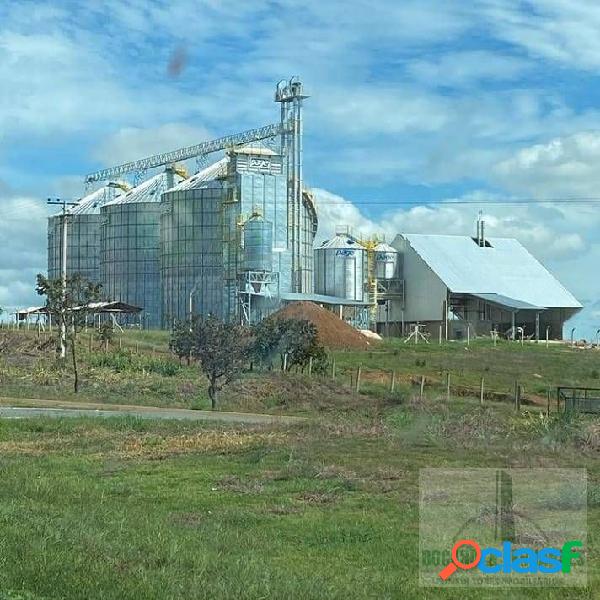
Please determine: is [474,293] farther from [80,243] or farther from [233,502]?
[233,502]

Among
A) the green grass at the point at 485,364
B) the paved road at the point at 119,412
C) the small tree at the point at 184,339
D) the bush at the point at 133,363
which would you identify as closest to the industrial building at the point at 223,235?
the green grass at the point at 485,364

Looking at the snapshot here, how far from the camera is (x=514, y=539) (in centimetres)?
1117

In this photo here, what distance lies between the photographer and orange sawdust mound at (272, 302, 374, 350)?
71.8 meters

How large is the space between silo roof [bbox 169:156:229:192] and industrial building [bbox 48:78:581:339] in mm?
199

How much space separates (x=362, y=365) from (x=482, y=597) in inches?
1935

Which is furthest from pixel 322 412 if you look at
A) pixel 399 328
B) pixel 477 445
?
pixel 399 328

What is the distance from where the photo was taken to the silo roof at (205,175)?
89.9m

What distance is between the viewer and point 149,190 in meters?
102

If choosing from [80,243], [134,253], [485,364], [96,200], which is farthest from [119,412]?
[96,200]

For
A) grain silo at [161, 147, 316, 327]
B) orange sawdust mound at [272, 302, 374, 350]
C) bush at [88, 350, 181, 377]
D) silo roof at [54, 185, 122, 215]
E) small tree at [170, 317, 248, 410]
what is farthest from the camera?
silo roof at [54, 185, 122, 215]

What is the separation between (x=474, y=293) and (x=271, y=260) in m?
19.7

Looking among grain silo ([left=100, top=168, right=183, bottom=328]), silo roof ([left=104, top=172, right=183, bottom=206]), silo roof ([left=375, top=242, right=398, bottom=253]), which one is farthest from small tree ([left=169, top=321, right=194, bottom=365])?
silo roof ([left=104, top=172, right=183, bottom=206])

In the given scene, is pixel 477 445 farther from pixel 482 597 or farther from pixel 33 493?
pixel 482 597

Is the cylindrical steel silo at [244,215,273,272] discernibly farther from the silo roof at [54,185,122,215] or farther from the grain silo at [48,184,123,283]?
the silo roof at [54,185,122,215]
